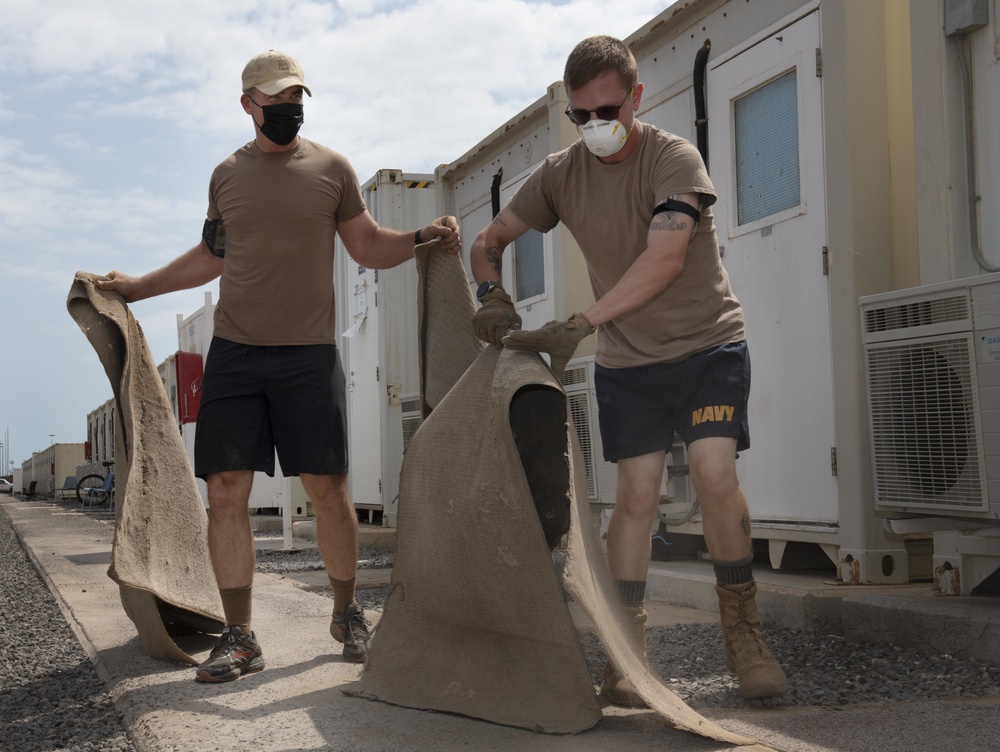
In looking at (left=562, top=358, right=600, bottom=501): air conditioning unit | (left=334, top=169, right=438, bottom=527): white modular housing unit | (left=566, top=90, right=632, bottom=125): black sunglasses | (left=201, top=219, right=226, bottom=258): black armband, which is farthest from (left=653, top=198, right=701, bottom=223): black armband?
(left=334, top=169, right=438, bottom=527): white modular housing unit

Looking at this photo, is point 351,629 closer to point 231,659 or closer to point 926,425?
point 231,659

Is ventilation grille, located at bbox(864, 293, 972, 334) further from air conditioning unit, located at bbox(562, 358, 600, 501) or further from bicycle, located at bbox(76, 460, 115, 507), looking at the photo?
bicycle, located at bbox(76, 460, 115, 507)

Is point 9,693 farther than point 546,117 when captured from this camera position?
No

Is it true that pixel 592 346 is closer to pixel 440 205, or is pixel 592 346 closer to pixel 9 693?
pixel 440 205

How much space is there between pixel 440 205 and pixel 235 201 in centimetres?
616

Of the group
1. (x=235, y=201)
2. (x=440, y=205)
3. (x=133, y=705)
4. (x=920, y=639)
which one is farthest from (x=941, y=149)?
(x=440, y=205)

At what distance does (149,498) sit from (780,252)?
316 cm

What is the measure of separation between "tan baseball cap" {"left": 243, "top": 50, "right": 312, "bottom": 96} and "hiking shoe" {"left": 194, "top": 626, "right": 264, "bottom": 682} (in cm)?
185

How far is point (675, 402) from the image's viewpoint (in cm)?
339

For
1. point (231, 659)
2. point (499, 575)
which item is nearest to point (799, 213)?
point (499, 575)

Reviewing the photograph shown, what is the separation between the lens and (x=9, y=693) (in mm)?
4109

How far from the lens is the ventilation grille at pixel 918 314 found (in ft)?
13.2

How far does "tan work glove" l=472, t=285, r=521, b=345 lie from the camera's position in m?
3.18

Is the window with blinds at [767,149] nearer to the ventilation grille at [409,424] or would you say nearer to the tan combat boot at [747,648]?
the tan combat boot at [747,648]
